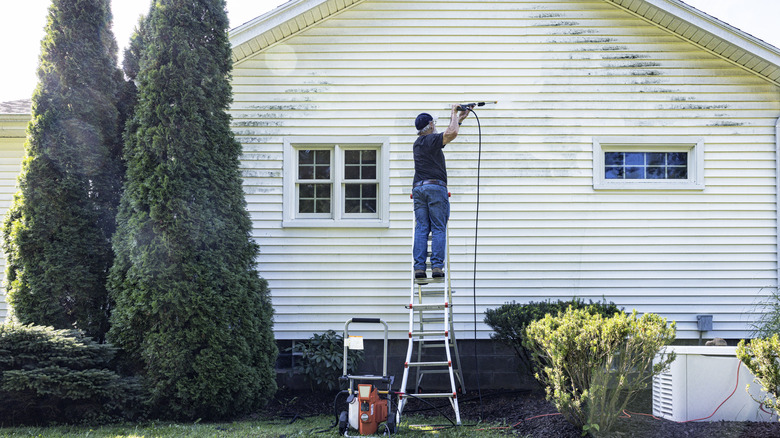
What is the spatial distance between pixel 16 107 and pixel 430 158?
249 inches

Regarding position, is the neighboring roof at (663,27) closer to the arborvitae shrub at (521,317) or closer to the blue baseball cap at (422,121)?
the blue baseball cap at (422,121)

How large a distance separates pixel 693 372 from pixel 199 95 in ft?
18.4

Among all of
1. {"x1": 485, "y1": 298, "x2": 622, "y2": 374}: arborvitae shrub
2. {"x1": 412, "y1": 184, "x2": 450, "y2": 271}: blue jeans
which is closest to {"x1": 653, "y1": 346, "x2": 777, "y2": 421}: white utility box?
{"x1": 485, "y1": 298, "x2": 622, "y2": 374}: arborvitae shrub

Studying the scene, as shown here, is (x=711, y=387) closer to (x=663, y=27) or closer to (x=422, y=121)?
(x=422, y=121)

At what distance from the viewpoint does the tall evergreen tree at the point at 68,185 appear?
22.1 feet

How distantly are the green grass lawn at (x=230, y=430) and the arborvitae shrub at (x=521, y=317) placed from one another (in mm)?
1438

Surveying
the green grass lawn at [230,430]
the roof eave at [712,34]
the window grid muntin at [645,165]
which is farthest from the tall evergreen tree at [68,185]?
the roof eave at [712,34]

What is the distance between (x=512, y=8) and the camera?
27.5ft

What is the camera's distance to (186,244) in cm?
639

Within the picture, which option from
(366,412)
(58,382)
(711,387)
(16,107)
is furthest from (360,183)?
(16,107)

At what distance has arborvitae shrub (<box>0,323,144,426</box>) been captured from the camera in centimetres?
582

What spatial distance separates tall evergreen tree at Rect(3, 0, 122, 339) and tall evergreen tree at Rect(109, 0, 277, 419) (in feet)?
2.01

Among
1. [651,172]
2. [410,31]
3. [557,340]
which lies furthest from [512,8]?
[557,340]

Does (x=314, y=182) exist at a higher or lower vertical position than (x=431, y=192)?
higher
